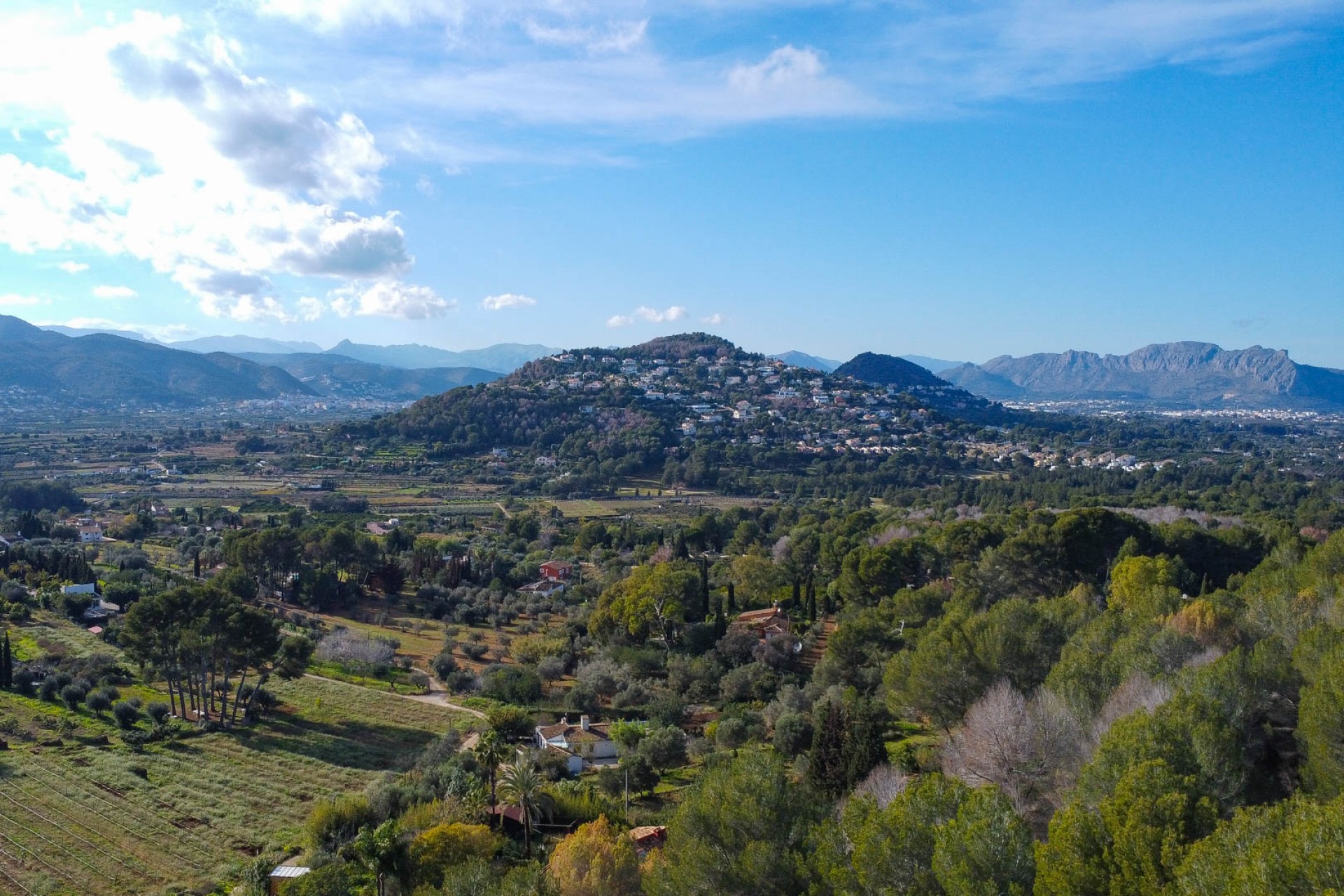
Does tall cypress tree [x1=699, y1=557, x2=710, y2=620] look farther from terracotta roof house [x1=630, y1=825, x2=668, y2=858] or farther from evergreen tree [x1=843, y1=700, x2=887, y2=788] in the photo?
terracotta roof house [x1=630, y1=825, x2=668, y2=858]

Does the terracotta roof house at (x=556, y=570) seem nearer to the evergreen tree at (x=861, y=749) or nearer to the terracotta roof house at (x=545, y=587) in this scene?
the terracotta roof house at (x=545, y=587)

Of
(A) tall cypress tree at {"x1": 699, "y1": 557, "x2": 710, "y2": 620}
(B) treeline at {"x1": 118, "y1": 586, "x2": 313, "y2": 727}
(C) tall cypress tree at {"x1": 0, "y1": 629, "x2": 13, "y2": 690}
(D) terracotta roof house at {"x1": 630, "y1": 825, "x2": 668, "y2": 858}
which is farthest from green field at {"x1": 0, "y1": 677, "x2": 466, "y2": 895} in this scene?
(A) tall cypress tree at {"x1": 699, "y1": 557, "x2": 710, "y2": 620}

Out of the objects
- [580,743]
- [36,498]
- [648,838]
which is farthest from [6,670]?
[36,498]

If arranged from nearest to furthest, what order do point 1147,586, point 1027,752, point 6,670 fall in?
point 1027,752 < point 6,670 < point 1147,586

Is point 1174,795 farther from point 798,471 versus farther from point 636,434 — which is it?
point 636,434

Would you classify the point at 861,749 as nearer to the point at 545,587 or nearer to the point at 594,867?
the point at 594,867

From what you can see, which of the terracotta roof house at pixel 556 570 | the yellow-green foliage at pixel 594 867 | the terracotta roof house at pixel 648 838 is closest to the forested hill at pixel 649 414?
the terracotta roof house at pixel 556 570
